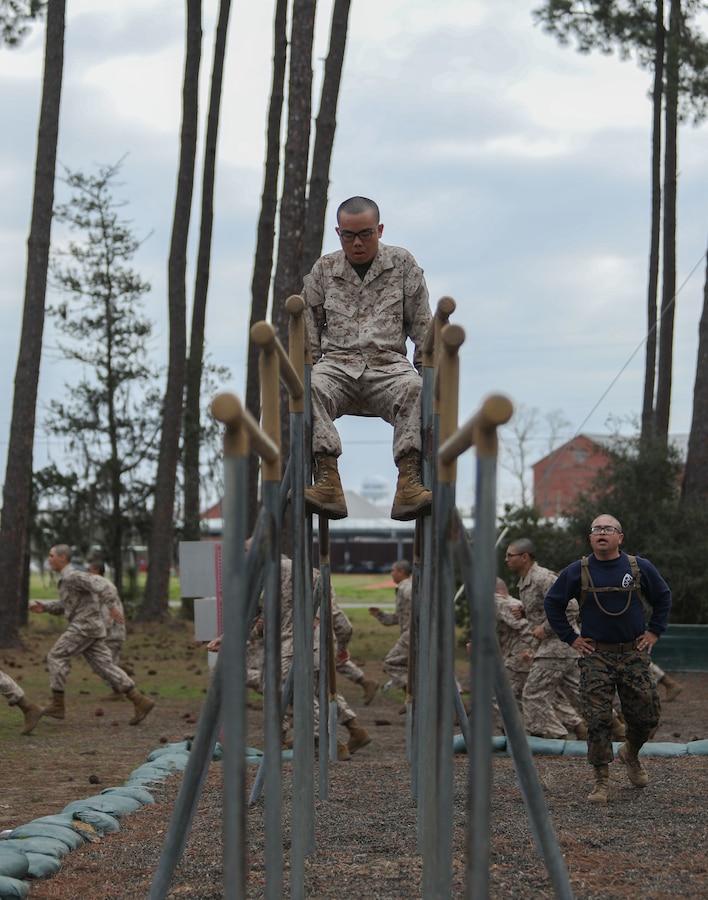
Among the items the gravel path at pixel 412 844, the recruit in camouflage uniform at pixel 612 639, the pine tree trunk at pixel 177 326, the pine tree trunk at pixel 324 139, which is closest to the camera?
the gravel path at pixel 412 844

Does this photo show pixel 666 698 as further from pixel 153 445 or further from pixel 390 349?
pixel 153 445

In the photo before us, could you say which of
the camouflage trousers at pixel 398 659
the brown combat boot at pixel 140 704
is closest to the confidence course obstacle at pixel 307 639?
the brown combat boot at pixel 140 704

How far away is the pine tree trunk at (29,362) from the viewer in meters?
19.6

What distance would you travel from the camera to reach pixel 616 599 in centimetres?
827

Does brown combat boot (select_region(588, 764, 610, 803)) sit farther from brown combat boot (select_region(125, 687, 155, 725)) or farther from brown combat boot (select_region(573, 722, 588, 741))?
brown combat boot (select_region(125, 687, 155, 725))

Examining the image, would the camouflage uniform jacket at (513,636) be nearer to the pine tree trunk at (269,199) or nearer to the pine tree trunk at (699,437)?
the pine tree trunk at (699,437)

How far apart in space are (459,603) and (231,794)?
16.2 meters

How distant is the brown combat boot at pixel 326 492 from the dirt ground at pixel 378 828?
62.8 inches

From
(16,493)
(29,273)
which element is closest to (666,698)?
(16,493)

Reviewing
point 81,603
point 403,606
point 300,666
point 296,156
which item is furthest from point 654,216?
point 300,666

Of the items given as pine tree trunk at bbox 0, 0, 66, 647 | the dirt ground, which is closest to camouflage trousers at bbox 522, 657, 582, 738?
the dirt ground

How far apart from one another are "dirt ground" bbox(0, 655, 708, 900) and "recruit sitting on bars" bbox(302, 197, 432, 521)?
165 cm

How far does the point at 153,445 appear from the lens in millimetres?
27406

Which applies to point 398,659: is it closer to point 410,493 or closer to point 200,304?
point 410,493
